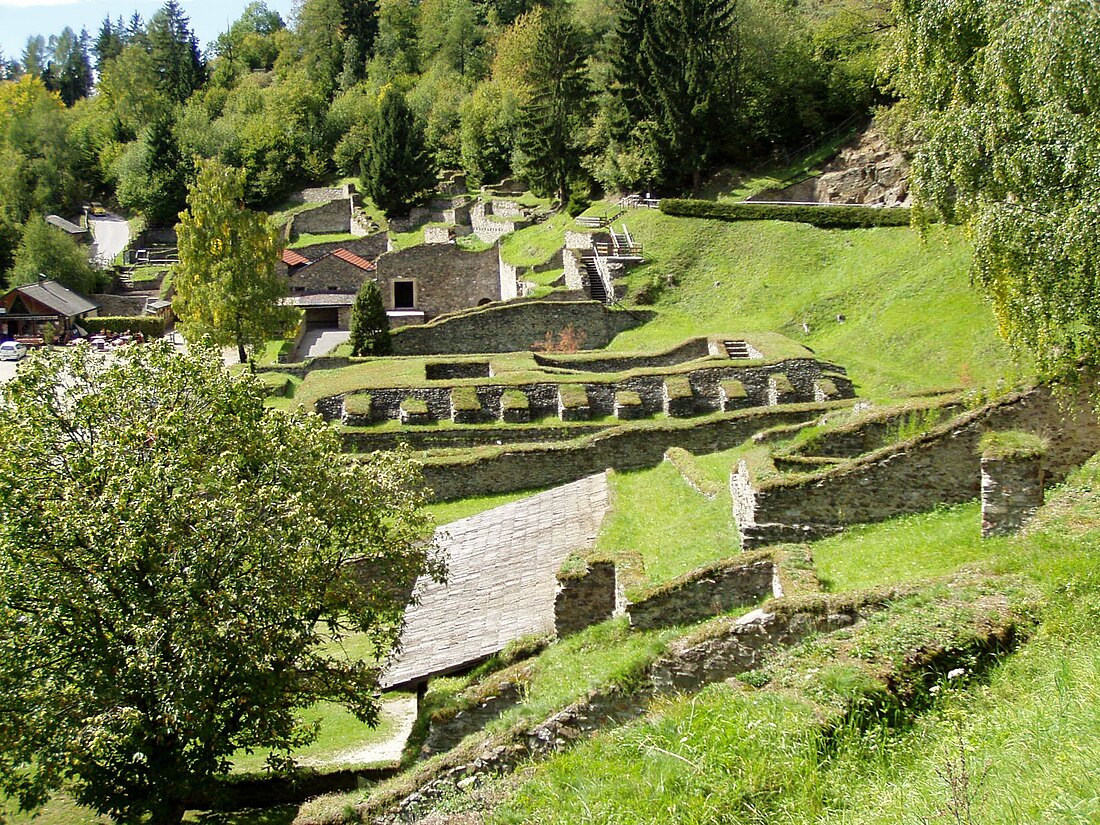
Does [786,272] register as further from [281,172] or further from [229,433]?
[281,172]

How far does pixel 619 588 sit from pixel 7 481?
7869 millimetres

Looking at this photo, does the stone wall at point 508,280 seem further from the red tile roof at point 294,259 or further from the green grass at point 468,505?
the green grass at point 468,505

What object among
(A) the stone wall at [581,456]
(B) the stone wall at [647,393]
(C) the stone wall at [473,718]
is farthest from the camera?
(B) the stone wall at [647,393]

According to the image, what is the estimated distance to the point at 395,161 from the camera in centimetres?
6047

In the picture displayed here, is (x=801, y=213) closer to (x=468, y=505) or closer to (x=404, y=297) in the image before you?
(x=404, y=297)

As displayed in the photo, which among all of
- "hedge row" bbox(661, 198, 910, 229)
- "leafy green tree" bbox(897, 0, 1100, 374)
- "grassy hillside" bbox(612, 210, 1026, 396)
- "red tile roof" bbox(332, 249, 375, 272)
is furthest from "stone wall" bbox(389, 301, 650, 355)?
"red tile roof" bbox(332, 249, 375, 272)

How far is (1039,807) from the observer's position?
5.27 meters

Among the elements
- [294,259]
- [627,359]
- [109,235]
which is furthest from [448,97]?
[627,359]

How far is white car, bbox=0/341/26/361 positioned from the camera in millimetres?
50344

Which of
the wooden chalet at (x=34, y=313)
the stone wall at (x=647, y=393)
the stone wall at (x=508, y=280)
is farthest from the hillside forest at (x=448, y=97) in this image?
the wooden chalet at (x=34, y=313)

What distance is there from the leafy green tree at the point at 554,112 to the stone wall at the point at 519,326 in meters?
19.7

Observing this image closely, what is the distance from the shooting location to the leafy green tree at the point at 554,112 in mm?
52062

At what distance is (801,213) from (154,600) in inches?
1225

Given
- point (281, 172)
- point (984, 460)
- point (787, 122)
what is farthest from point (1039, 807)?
point (281, 172)
